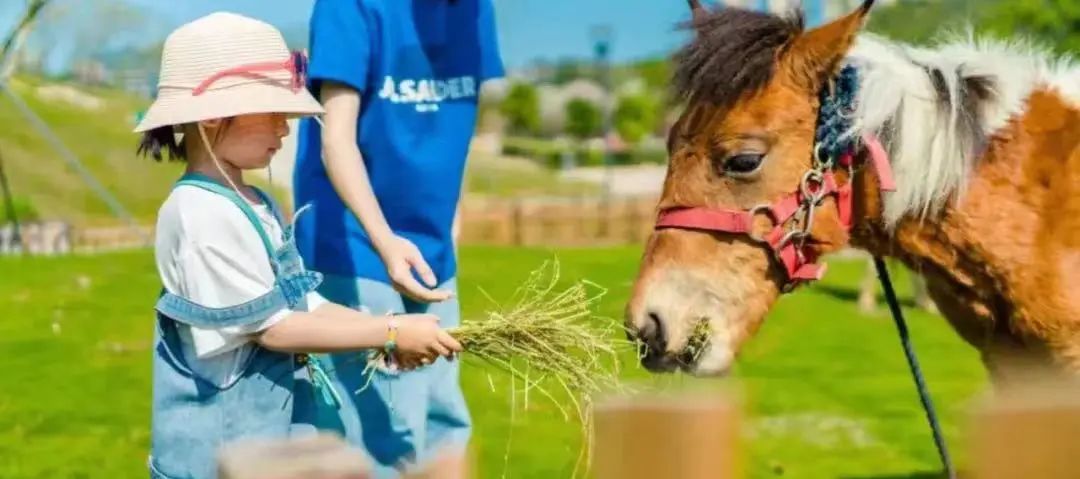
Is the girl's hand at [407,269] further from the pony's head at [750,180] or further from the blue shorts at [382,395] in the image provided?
the pony's head at [750,180]

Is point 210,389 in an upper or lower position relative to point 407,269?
lower

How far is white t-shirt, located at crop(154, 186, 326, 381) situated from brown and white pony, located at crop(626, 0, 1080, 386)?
80 cm

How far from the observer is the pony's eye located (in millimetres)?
3016

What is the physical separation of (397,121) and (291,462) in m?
1.83

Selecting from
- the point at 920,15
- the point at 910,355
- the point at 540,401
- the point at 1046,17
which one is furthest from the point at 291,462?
the point at 1046,17

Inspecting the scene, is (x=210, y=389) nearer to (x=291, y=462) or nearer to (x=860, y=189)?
(x=291, y=462)

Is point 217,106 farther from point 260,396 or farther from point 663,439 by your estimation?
point 663,439

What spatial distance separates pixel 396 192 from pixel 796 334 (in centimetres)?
611

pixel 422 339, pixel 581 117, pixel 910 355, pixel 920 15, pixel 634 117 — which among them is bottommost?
pixel 634 117

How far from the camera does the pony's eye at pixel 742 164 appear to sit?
302 centimetres

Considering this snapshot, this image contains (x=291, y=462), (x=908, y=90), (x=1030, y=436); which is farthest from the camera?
(x=908, y=90)

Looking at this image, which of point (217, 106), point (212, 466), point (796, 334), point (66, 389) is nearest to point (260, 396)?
point (212, 466)

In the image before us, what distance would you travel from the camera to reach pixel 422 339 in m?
2.71

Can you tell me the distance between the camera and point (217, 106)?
272cm
